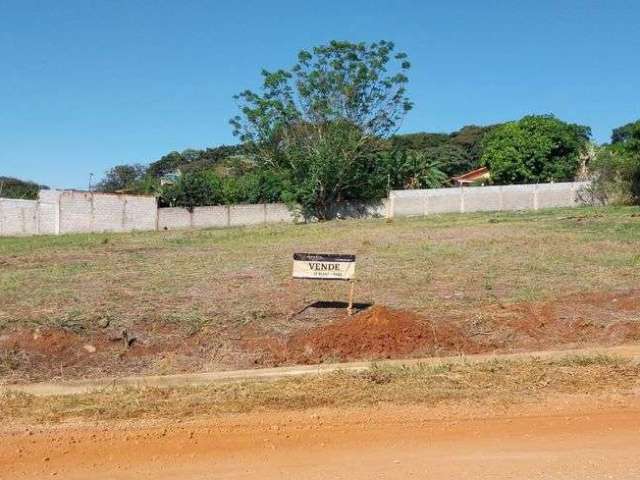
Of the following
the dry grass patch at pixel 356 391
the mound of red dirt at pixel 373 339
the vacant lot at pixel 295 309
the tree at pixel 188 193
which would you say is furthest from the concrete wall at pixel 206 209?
the dry grass patch at pixel 356 391

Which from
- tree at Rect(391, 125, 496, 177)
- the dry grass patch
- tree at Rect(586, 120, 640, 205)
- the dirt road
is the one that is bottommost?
the dirt road

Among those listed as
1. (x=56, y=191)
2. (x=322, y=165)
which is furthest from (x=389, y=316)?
(x=56, y=191)

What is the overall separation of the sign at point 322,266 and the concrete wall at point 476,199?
109 ft

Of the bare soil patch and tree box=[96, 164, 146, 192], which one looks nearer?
the bare soil patch

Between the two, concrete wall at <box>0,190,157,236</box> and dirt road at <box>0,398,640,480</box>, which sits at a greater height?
concrete wall at <box>0,190,157,236</box>

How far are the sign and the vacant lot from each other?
60cm

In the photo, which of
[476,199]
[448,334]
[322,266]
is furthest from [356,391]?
[476,199]

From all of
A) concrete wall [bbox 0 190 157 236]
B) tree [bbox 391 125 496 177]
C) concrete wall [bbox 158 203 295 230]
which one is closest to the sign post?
concrete wall [bbox 0 190 157 236]

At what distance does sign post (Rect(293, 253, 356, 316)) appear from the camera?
11023 millimetres

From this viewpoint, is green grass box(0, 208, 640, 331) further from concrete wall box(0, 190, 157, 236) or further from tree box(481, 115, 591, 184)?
tree box(481, 115, 591, 184)

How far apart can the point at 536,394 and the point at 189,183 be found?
41822 mm

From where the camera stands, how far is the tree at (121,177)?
83.9 meters

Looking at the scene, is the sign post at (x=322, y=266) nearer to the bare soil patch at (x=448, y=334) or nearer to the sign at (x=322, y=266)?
the sign at (x=322, y=266)

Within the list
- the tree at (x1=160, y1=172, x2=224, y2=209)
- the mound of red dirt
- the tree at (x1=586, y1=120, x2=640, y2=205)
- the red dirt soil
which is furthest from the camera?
the tree at (x1=160, y1=172, x2=224, y2=209)
